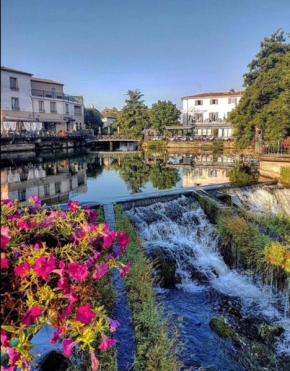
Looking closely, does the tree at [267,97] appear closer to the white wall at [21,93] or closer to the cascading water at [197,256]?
the cascading water at [197,256]

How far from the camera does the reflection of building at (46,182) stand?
54.9ft

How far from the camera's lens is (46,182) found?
20438 millimetres

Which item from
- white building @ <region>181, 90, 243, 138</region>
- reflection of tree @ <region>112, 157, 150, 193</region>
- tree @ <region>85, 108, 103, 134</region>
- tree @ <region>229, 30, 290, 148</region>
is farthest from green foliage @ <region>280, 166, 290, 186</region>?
tree @ <region>85, 108, 103, 134</region>

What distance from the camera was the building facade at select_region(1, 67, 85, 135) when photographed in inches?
1489

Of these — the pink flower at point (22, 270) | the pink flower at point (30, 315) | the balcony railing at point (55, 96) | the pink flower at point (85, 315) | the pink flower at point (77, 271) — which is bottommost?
the pink flower at point (85, 315)

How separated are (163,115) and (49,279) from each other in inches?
2110

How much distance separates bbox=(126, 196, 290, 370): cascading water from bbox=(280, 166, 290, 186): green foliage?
7709mm

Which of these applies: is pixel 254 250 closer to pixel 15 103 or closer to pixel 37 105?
pixel 15 103

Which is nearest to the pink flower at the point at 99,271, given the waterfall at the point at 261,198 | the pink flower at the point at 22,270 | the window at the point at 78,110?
the pink flower at the point at 22,270

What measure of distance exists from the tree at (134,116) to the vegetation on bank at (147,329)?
5090 cm

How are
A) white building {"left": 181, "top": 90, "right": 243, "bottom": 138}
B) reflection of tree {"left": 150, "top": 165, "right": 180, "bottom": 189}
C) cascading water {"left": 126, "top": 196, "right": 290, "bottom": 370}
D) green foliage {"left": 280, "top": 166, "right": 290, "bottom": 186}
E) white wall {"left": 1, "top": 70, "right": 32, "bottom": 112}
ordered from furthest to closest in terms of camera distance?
white building {"left": 181, "top": 90, "right": 243, "bottom": 138} < white wall {"left": 1, "top": 70, "right": 32, "bottom": 112} < reflection of tree {"left": 150, "top": 165, "right": 180, "bottom": 189} < green foliage {"left": 280, "top": 166, "right": 290, "bottom": 186} < cascading water {"left": 126, "top": 196, "right": 290, "bottom": 370}

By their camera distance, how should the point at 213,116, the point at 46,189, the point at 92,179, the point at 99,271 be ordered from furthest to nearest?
the point at 213,116
the point at 92,179
the point at 46,189
the point at 99,271

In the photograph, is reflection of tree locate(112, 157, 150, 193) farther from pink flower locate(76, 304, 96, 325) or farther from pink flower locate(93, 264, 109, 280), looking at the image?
pink flower locate(76, 304, 96, 325)

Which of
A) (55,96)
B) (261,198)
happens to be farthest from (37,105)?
(261,198)
